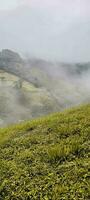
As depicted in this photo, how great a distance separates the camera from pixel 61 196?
488 inches

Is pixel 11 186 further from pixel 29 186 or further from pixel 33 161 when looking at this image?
pixel 33 161

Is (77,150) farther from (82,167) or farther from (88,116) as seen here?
(88,116)

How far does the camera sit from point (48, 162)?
1548 cm

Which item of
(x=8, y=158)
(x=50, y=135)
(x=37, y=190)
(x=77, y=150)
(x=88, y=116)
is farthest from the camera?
(x=88, y=116)

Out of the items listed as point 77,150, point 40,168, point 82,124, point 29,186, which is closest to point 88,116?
point 82,124

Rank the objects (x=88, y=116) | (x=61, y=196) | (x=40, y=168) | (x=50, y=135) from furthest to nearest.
→ (x=88, y=116) → (x=50, y=135) → (x=40, y=168) → (x=61, y=196)

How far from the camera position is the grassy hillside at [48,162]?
13.0m

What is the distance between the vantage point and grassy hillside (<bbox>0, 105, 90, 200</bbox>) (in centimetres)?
1295

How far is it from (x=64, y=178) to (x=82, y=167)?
852mm

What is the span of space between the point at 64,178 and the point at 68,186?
646 millimetres

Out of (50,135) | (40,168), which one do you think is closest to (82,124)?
(50,135)

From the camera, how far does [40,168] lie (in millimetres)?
14875

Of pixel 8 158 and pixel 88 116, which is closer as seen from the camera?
pixel 8 158

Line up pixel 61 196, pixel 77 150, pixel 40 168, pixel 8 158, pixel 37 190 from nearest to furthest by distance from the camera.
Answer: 1. pixel 61 196
2. pixel 37 190
3. pixel 40 168
4. pixel 77 150
5. pixel 8 158
